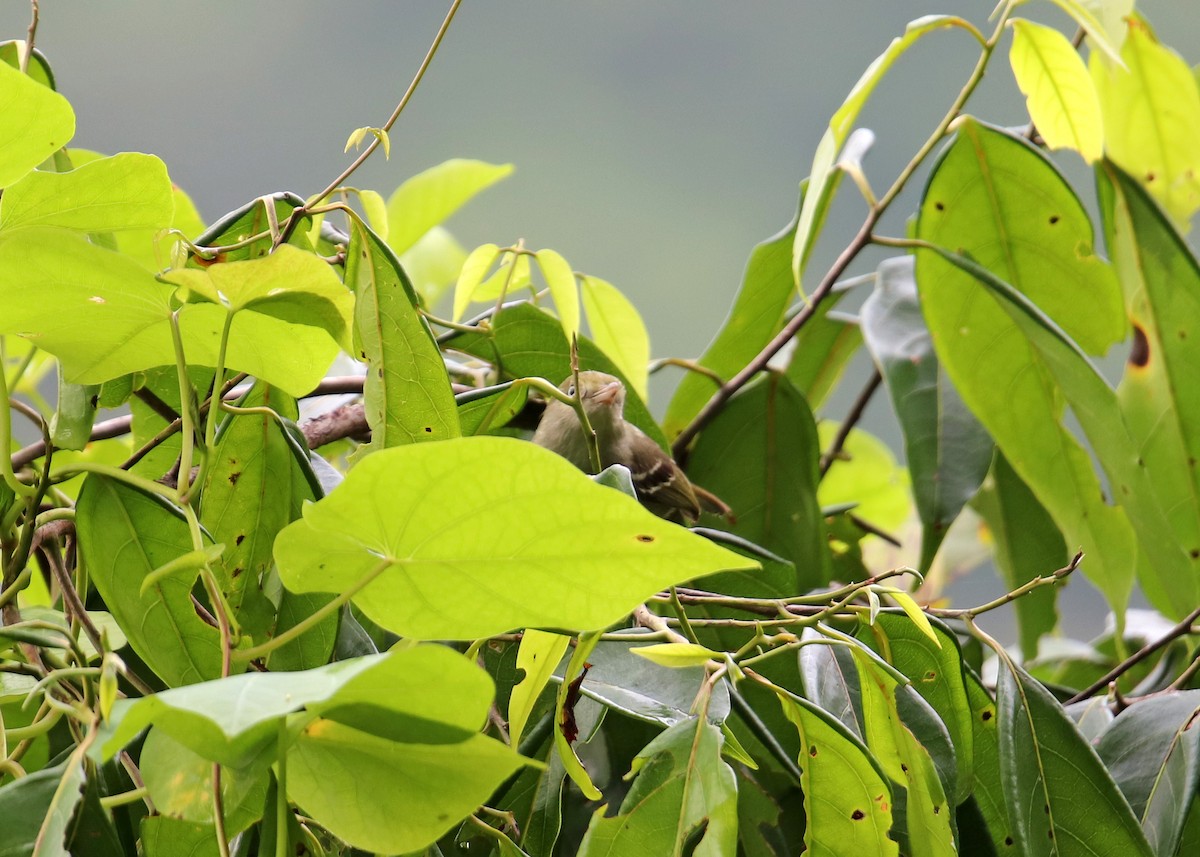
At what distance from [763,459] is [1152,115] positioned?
54 cm

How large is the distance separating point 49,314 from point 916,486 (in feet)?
2.45

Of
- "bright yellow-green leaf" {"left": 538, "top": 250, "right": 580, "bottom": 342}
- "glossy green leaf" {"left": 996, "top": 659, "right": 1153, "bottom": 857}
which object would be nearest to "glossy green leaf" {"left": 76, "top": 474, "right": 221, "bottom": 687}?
"bright yellow-green leaf" {"left": 538, "top": 250, "right": 580, "bottom": 342}

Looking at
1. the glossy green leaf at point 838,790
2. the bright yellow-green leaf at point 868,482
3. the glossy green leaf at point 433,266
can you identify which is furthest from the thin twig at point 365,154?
the bright yellow-green leaf at point 868,482

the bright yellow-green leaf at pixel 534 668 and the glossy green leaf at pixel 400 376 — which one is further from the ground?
the glossy green leaf at pixel 400 376

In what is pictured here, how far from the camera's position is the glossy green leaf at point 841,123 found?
0.84 meters

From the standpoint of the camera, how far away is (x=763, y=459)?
1096mm

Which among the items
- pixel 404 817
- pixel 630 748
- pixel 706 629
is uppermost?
pixel 404 817

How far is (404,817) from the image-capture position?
43 cm

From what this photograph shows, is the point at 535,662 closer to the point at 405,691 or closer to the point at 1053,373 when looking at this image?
the point at 405,691

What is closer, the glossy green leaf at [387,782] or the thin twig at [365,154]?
the glossy green leaf at [387,782]

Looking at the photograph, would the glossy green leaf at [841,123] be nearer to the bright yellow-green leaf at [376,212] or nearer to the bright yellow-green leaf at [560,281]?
the bright yellow-green leaf at [560,281]

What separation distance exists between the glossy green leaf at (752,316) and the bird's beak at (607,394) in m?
0.20

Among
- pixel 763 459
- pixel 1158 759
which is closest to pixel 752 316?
pixel 763 459

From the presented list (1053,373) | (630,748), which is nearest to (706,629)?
(630,748)
